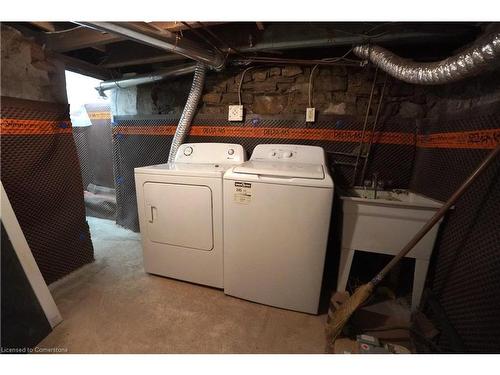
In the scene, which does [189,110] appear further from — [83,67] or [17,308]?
[17,308]

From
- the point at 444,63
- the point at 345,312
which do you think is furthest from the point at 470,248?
the point at 444,63

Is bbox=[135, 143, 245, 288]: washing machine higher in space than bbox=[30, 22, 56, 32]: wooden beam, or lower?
lower

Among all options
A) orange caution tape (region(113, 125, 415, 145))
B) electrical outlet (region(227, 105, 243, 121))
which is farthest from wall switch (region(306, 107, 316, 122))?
electrical outlet (region(227, 105, 243, 121))

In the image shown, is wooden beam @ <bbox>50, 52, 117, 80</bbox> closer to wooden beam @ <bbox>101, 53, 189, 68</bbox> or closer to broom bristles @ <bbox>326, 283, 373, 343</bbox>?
wooden beam @ <bbox>101, 53, 189, 68</bbox>

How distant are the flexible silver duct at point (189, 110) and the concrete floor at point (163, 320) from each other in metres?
1.28

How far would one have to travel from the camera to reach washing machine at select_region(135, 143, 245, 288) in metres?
1.60

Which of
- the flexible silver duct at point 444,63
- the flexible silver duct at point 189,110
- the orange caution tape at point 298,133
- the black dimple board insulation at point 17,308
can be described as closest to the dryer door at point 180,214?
the flexible silver duct at point 189,110

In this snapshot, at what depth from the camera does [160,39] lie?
4.67ft

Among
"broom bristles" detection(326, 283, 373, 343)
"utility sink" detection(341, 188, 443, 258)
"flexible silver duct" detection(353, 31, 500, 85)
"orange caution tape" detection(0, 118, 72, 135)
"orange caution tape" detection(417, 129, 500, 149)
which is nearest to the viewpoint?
"flexible silver duct" detection(353, 31, 500, 85)

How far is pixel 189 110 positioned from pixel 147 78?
67 cm

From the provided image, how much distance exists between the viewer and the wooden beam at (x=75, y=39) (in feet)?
5.40

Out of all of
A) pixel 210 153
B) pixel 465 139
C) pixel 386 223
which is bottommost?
pixel 386 223

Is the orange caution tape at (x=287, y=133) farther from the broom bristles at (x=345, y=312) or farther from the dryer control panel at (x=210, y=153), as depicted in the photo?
the broom bristles at (x=345, y=312)

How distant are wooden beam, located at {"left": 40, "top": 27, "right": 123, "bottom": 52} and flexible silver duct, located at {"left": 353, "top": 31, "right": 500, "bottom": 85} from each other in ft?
6.56
